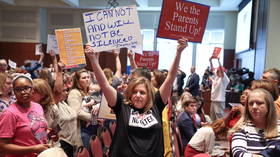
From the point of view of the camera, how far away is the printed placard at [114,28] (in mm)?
3354

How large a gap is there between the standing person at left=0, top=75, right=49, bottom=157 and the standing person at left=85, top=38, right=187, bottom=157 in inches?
23.7

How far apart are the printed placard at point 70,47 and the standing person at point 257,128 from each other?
298 cm

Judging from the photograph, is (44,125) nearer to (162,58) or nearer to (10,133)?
(10,133)

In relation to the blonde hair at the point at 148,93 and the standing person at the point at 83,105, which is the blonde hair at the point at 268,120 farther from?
the standing person at the point at 83,105

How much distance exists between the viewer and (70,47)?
4.84m

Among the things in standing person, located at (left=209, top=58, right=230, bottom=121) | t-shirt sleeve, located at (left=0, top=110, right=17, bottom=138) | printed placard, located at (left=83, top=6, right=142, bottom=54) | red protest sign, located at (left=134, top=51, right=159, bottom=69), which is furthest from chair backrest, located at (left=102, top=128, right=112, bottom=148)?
standing person, located at (left=209, top=58, right=230, bottom=121)

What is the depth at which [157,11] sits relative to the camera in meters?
16.6

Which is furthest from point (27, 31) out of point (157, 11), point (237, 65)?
point (237, 65)

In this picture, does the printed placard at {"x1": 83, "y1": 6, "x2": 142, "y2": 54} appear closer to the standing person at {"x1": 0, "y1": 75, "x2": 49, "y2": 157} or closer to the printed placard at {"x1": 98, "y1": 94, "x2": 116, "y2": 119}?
the printed placard at {"x1": 98, "y1": 94, "x2": 116, "y2": 119}

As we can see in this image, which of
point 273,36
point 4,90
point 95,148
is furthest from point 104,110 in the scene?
point 273,36

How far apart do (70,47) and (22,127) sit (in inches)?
103

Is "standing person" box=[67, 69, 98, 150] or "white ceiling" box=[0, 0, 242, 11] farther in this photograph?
"white ceiling" box=[0, 0, 242, 11]

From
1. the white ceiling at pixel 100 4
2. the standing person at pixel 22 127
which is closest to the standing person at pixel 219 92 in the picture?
the standing person at pixel 22 127

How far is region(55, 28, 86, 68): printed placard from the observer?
4.75 metres
